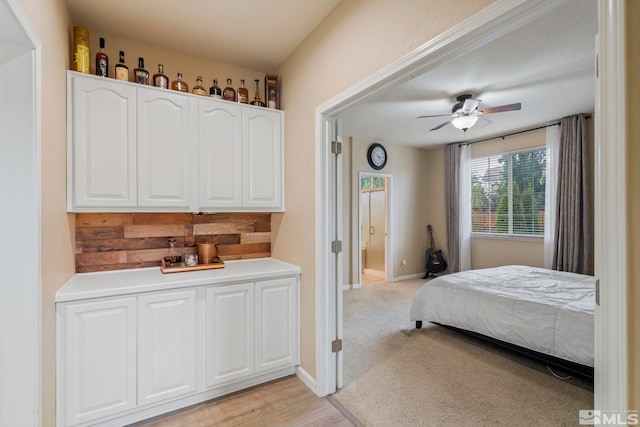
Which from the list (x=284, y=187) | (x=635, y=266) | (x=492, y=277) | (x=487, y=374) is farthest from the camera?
(x=492, y=277)

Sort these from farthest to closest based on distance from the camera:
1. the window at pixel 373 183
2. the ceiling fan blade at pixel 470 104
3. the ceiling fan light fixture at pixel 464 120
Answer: the window at pixel 373 183
the ceiling fan light fixture at pixel 464 120
the ceiling fan blade at pixel 470 104

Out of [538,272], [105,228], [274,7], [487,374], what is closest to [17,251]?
[105,228]

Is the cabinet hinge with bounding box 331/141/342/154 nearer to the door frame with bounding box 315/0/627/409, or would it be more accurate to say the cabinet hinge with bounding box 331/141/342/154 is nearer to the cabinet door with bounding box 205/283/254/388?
the cabinet door with bounding box 205/283/254/388

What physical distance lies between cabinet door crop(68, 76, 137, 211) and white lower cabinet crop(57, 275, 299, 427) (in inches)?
28.7

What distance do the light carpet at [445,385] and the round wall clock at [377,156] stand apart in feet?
10.3

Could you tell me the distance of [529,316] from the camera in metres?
2.63

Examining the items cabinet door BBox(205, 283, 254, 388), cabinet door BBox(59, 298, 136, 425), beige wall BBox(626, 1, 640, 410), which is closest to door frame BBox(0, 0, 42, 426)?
cabinet door BBox(59, 298, 136, 425)

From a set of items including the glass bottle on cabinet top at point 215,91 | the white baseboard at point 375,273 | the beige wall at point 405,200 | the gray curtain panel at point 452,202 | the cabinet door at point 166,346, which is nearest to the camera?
the cabinet door at point 166,346

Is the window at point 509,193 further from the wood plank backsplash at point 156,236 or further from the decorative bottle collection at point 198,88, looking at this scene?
the decorative bottle collection at point 198,88

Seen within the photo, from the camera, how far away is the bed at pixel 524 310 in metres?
2.37

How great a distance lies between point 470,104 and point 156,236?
3.51 meters

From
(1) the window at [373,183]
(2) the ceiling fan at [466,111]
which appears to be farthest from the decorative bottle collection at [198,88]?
(1) the window at [373,183]

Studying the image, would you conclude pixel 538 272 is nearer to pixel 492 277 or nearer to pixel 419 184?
pixel 492 277

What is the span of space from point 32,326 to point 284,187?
1864 mm
